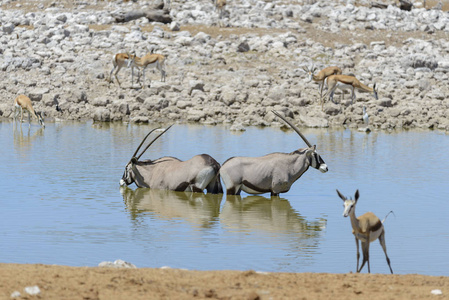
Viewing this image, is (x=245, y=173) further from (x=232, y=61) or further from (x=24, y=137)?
(x=232, y=61)

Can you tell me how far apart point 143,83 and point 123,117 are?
379 cm

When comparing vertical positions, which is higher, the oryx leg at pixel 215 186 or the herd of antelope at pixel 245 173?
the herd of antelope at pixel 245 173

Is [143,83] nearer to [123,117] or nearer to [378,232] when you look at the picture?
[123,117]

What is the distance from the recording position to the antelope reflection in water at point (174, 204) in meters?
10.8

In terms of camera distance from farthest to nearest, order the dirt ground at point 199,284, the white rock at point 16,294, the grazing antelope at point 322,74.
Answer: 1. the grazing antelope at point 322,74
2. the dirt ground at point 199,284
3. the white rock at point 16,294

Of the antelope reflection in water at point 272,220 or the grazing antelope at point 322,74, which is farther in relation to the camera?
the grazing antelope at point 322,74

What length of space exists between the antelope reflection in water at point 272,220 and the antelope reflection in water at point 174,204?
0.21 m

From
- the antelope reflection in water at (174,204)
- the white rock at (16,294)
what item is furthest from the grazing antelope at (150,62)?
the white rock at (16,294)

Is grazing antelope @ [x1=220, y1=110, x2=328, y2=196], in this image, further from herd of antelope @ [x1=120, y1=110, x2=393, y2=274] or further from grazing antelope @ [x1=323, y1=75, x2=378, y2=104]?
grazing antelope @ [x1=323, y1=75, x2=378, y2=104]

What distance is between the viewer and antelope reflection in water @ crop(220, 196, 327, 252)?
9.62 metres

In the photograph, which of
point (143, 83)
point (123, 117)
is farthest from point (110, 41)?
point (123, 117)

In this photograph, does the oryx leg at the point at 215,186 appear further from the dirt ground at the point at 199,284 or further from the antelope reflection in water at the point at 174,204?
the dirt ground at the point at 199,284

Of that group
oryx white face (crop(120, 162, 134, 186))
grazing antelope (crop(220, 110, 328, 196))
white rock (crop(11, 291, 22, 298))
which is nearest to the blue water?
grazing antelope (crop(220, 110, 328, 196))

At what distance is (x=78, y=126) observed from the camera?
23062 millimetres
